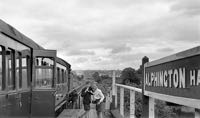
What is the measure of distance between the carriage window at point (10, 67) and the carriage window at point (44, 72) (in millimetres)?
3294

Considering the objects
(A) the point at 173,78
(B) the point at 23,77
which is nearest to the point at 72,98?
(B) the point at 23,77

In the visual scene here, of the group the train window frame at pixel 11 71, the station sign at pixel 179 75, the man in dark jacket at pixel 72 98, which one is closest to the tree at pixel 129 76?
the train window frame at pixel 11 71

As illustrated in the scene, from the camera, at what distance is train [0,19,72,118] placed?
242 inches

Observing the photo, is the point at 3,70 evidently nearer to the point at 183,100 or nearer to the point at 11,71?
the point at 11,71

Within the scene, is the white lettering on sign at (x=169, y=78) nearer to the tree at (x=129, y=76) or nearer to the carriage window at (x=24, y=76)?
the carriage window at (x=24, y=76)

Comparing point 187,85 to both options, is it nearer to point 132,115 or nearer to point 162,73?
point 162,73

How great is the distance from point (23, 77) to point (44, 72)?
3.17 m

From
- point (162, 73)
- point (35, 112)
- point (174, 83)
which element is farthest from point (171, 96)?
point (35, 112)

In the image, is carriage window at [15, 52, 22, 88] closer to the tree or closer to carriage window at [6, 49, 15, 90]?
carriage window at [6, 49, 15, 90]

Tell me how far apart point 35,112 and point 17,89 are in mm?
3676

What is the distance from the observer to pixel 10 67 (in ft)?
21.8

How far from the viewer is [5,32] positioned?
20.4 ft

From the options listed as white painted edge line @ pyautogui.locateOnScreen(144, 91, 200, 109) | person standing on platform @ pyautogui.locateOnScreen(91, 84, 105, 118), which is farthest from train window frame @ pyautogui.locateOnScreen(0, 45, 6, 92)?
person standing on platform @ pyautogui.locateOnScreen(91, 84, 105, 118)

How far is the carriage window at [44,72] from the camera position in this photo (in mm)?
10469
